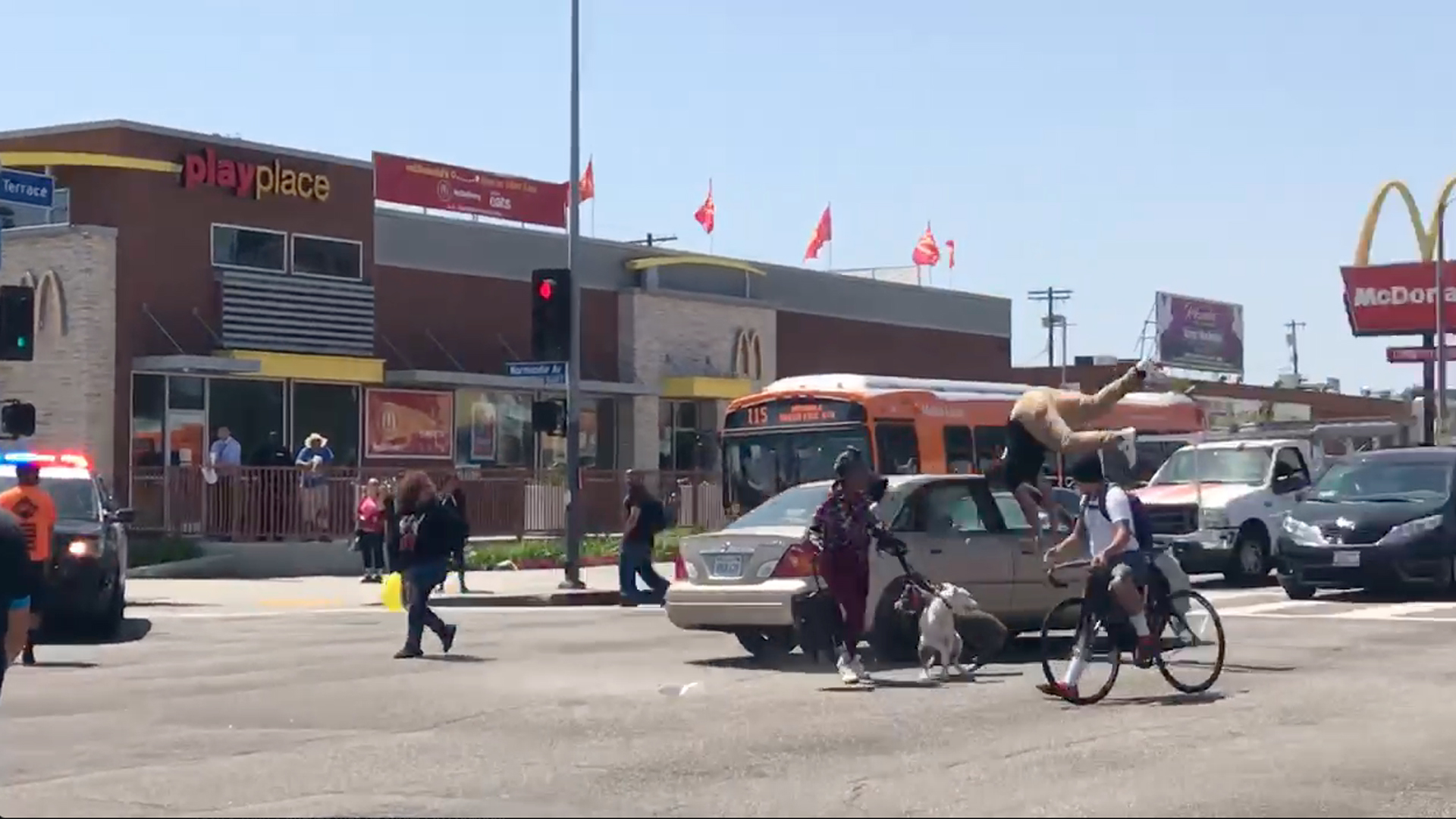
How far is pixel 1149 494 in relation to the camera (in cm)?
2941

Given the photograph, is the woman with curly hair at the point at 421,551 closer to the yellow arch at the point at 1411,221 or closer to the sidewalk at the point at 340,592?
the sidewalk at the point at 340,592

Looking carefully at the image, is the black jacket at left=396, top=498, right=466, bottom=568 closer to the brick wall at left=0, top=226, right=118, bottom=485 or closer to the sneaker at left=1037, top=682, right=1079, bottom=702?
the sneaker at left=1037, top=682, right=1079, bottom=702

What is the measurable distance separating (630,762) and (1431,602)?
15.6m

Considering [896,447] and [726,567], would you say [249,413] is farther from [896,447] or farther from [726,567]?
[726,567]

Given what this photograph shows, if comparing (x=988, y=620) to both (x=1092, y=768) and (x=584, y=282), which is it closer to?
(x=1092, y=768)

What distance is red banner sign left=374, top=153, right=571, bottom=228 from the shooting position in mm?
40938

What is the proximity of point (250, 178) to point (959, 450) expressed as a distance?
14065mm

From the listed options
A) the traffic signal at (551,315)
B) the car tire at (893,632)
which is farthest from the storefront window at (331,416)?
the car tire at (893,632)

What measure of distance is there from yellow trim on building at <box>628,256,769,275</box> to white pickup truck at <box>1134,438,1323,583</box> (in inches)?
775

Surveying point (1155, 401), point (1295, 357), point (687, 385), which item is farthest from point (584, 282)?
point (1295, 357)

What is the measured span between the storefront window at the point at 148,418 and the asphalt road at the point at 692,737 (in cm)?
1714

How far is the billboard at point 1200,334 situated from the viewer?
93375 mm

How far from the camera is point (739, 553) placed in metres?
16.6

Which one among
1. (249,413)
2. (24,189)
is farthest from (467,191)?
(24,189)
